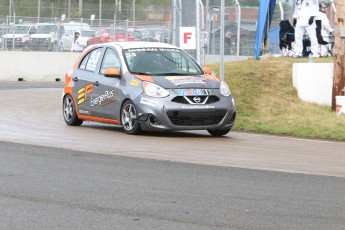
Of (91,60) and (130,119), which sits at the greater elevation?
(91,60)

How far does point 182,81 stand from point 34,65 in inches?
896

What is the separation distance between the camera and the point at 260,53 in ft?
87.4

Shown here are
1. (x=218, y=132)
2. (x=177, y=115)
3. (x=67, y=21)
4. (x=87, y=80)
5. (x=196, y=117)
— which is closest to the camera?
(x=177, y=115)

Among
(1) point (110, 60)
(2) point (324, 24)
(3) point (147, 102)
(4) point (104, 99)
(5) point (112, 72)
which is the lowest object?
(4) point (104, 99)

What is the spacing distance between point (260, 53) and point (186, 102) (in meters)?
11.1

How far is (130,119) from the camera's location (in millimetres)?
16250

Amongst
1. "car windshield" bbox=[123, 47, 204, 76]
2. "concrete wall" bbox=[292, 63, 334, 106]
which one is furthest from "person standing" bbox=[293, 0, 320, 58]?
"car windshield" bbox=[123, 47, 204, 76]

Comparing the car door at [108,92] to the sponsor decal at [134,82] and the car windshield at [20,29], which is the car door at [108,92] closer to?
the sponsor decal at [134,82]

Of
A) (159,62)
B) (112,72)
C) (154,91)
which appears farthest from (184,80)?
(112,72)

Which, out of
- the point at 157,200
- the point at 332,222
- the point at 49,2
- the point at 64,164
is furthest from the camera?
the point at 49,2

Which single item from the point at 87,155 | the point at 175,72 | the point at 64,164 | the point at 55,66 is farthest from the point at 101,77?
the point at 55,66

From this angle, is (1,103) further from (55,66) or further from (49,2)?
(49,2)

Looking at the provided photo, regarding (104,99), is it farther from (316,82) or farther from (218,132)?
(316,82)

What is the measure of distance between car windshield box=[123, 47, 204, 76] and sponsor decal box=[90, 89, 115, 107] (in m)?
0.54
